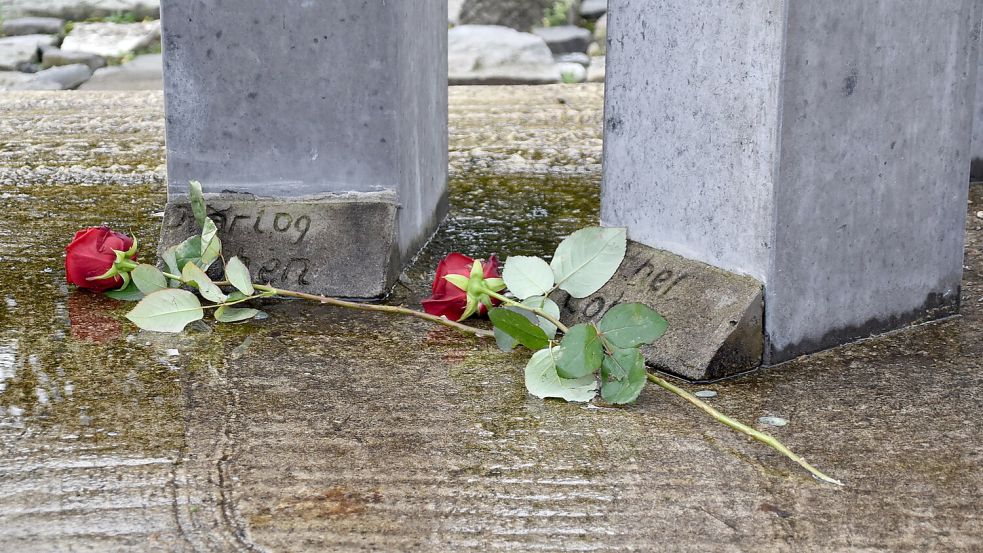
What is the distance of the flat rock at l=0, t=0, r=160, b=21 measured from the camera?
8.11 meters

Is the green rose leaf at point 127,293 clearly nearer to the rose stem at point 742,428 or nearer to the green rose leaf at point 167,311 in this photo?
the green rose leaf at point 167,311

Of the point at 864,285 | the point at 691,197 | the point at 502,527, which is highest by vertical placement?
the point at 691,197

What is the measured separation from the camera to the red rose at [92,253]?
2.07 meters

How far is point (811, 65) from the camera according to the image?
1.79 m

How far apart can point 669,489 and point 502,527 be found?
24 cm

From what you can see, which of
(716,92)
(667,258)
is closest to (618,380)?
(667,258)

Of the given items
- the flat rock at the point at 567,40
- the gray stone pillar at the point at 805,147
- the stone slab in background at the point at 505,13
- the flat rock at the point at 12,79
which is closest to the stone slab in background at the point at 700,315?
the gray stone pillar at the point at 805,147

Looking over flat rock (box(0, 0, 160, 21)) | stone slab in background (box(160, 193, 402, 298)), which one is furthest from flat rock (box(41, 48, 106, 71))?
stone slab in background (box(160, 193, 402, 298))

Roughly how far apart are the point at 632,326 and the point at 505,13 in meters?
7.14

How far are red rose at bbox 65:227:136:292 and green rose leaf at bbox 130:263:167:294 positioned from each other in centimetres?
7

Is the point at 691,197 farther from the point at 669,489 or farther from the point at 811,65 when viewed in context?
the point at 669,489

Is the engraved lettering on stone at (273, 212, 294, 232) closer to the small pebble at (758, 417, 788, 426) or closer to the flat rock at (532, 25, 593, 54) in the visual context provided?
the small pebble at (758, 417, 788, 426)

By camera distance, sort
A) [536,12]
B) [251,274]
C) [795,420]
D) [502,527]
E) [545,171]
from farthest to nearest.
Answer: [536,12]
[545,171]
[251,274]
[795,420]
[502,527]

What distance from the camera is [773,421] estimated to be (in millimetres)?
1652
